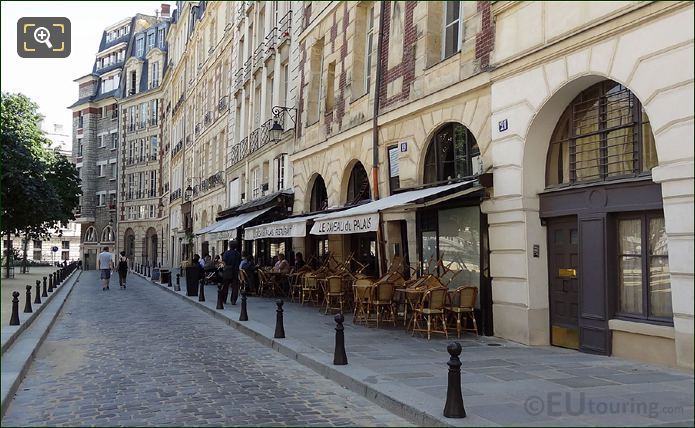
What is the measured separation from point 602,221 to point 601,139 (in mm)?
1190

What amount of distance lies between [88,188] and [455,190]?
61.3m

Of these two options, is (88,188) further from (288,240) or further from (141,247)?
(288,240)

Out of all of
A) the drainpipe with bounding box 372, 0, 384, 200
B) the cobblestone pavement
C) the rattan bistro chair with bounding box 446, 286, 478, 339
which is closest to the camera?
the cobblestone pavement

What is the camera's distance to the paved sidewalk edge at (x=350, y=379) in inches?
217

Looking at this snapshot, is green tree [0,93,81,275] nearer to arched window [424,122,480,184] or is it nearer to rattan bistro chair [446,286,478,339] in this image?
arched window [424,122,480,184]

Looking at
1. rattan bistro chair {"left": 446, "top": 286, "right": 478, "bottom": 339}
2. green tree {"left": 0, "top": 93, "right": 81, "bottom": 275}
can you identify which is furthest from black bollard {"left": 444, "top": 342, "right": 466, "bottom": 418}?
green tree {"left": 0, "top": 93, "right": 81, "bottom": 275}

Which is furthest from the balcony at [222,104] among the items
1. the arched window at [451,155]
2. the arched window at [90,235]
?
the arched window at [90,235]

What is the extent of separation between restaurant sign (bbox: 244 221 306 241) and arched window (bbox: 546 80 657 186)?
22.8 ft

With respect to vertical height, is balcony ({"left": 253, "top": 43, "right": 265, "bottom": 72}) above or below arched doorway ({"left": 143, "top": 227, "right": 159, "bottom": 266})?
above

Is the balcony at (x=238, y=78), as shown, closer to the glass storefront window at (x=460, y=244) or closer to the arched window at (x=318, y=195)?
the arched window at (x=318, y=195)

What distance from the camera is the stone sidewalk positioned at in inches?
212

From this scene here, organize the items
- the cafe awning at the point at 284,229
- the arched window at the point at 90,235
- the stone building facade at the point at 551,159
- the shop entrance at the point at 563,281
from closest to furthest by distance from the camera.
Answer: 1. the stone building facade at the point at 551,159
2. the shop entrance at the point at 563,281
3. the cafe awning at the point at 284,229
4. the arched window at the point at 90,235

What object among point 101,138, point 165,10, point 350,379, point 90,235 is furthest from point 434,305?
point 165,10

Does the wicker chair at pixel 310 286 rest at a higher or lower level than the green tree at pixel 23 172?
lower
